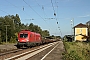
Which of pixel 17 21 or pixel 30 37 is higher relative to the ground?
pixel 17 21

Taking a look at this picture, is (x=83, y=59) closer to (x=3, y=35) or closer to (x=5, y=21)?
(x=3, y=35)

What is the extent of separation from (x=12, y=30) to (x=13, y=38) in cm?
579

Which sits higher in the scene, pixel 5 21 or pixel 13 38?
pixel 5 21

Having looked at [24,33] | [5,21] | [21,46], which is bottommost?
[21,46]

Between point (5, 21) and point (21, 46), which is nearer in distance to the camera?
point (21, 46)

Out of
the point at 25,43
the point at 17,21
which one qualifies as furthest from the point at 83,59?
the point at 17,21

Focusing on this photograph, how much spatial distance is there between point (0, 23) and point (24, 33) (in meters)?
46.2

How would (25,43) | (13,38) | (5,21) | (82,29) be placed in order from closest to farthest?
(25,43), (13,38), (5,21), (82,29)

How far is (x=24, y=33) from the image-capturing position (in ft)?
120

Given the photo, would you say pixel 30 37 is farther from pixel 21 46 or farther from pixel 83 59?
pixel 83 59

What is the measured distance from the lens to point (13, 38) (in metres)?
70.8

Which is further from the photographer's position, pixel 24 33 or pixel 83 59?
pixel 24 33

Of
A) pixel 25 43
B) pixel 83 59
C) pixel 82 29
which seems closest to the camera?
pixel 83 59

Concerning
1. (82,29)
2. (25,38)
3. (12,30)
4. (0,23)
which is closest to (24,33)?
(25,38)
